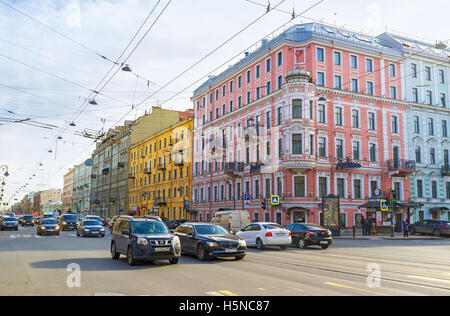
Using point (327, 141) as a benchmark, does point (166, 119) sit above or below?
above

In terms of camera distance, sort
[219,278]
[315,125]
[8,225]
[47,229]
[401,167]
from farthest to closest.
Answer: [401,167], [8,225], [315,125], [47,229], [219,278]

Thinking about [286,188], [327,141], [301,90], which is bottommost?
[286,188]

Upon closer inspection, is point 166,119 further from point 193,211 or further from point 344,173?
point 344,173

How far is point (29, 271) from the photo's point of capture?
1102 cm

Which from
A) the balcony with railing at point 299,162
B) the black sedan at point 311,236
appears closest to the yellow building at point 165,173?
the balcony with railing at point 299,162

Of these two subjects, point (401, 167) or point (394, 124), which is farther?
point (394, 124)

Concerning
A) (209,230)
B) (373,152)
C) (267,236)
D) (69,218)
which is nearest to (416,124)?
(373,152)

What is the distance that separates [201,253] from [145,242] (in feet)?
8.75

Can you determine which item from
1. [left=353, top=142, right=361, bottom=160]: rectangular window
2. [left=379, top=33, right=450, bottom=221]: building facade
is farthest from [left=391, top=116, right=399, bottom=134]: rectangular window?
[left=353, top=142, right=361, bottom=160]: rectangular window

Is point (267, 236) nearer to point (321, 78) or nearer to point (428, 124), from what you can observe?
point (321, 78)

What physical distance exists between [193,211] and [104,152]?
49889 mm

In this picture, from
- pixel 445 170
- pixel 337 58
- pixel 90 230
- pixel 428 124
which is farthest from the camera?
pixel 428 124

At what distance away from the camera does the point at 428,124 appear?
157 feet
